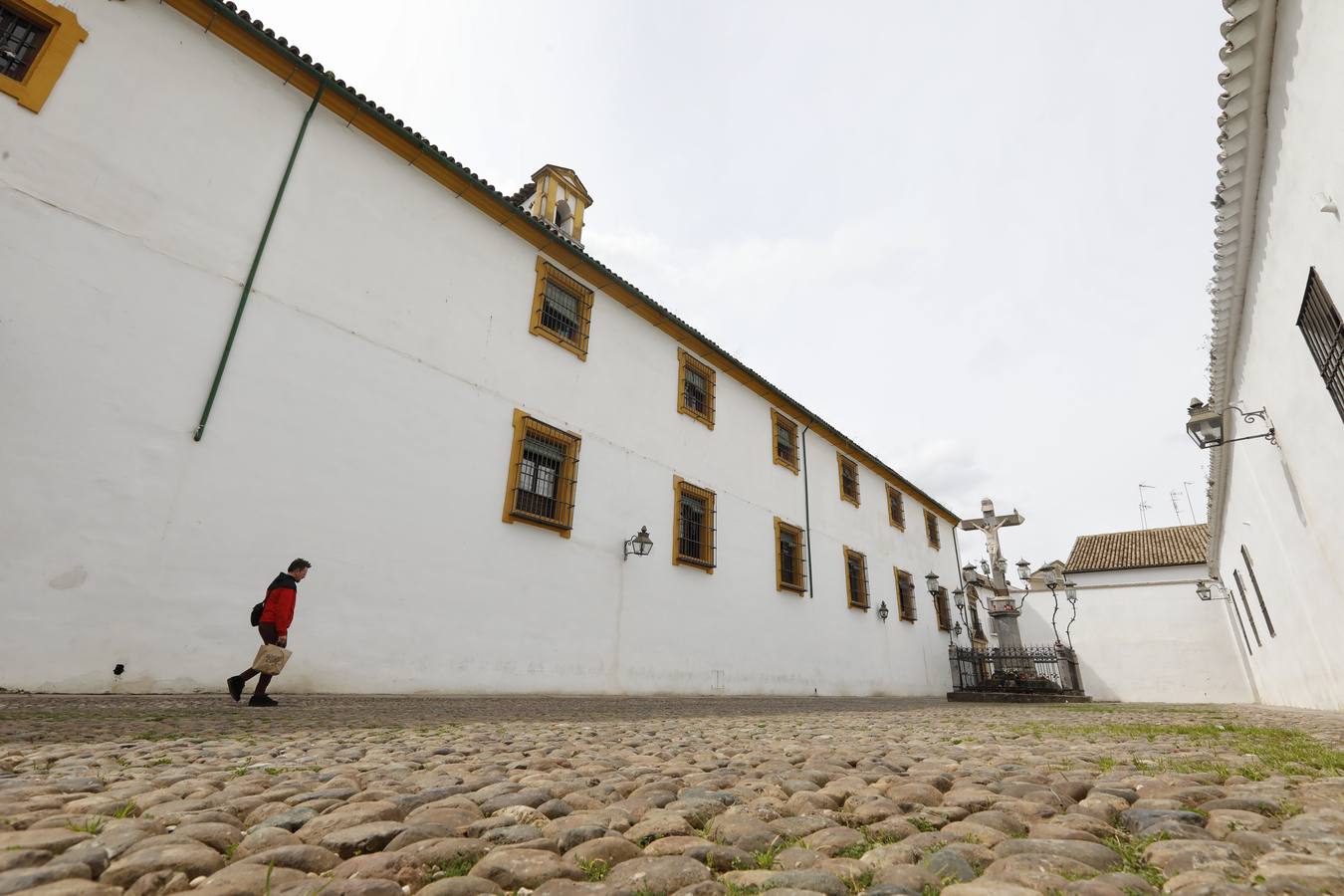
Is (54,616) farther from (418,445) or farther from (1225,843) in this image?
(1225,843)

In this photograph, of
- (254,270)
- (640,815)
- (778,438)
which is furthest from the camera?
(778,438)

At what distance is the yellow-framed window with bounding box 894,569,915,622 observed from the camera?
56.3ft

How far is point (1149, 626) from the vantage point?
21906mm

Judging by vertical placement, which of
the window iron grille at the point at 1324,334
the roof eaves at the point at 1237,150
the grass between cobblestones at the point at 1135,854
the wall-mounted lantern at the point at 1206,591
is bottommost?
the grass between cobblestones at the point at 1135,854

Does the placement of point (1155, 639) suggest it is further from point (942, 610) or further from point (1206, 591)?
point (942, 610)

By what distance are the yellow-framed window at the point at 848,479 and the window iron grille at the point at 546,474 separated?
9.11 meters

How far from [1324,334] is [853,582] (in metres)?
11.5

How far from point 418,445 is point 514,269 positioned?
3.31 meters

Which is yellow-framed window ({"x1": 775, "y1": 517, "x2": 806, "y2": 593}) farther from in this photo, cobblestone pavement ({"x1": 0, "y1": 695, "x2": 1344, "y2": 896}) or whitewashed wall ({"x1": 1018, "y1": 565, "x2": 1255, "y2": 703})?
whitewashed wall ({"x1": 1018, "y1": 565, "x2": 1255, "y2": 703})

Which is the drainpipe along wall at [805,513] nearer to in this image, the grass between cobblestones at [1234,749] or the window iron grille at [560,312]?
the window iron grille at [560,312]

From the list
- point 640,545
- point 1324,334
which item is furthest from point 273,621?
point 1324,334

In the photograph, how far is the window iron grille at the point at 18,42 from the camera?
5953 millimetres

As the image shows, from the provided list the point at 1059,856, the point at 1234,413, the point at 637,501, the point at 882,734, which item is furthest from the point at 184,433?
the point at 1234,413

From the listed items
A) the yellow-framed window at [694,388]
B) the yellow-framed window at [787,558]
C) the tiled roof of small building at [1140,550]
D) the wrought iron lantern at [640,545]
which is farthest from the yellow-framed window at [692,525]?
the tiled roof of small building at [1140,550]
